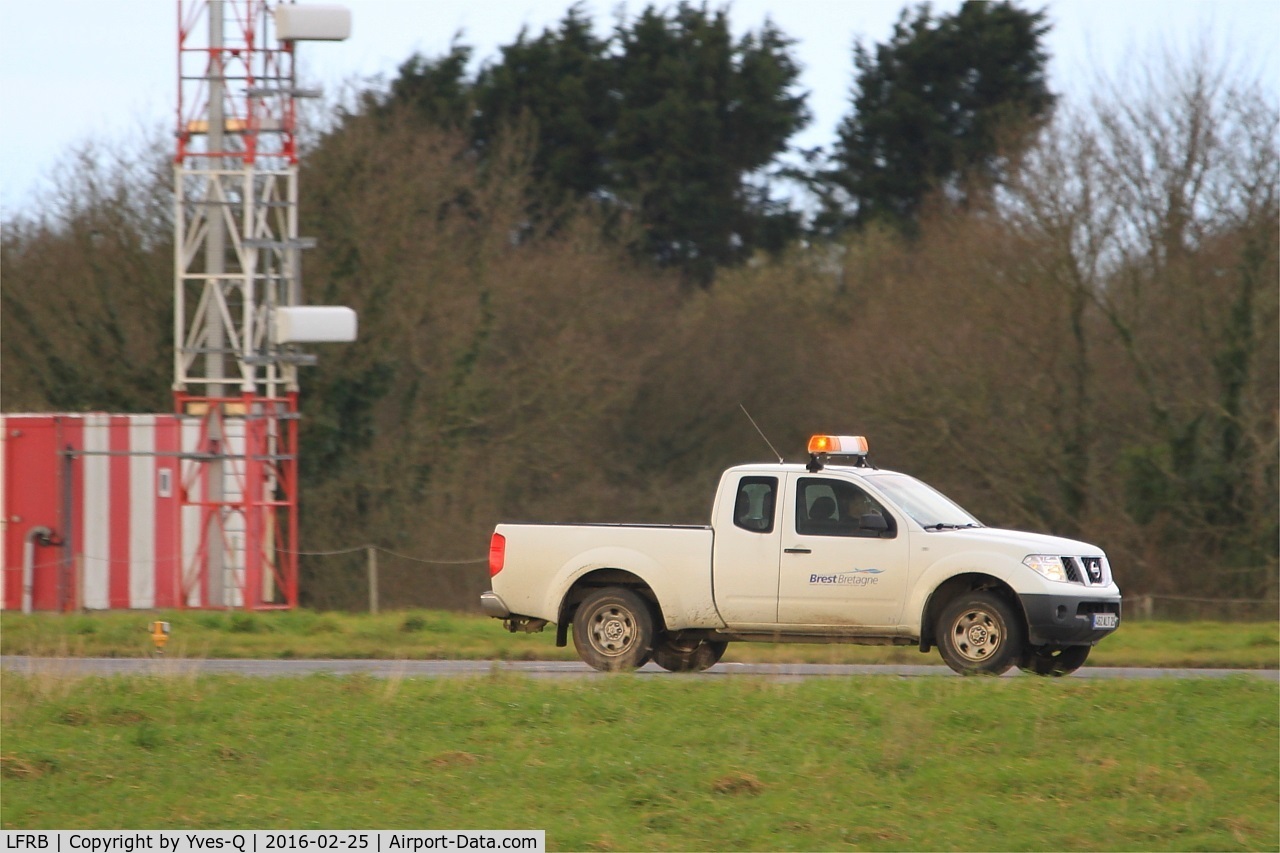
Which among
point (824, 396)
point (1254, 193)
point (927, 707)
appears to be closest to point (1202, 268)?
point (1254, 193)

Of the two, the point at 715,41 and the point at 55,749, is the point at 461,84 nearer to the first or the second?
the point at 715,41

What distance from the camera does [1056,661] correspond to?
13.8 m

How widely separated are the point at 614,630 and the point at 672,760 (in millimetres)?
4330

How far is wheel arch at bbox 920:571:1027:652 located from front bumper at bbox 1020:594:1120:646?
293mm

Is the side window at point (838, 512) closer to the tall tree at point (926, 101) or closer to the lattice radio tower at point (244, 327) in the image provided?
the lattice radio tower at point (244, 327)

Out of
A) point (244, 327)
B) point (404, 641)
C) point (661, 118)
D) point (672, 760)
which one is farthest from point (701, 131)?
point (672, 760)

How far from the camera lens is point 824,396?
141 feet

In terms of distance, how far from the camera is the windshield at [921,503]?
1348 centimetres

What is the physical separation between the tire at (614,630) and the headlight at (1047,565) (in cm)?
322

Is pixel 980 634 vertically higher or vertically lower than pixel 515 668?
higher

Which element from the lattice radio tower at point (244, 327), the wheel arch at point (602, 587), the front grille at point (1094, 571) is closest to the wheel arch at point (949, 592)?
the front grille at point (1094, 571)

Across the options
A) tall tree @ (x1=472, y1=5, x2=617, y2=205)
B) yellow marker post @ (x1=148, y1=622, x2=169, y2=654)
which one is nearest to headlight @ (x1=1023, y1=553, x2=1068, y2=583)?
yellow marker post @ (x1=148, y1=622, x2=169, y2=654)

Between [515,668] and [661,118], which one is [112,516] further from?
[661,118]

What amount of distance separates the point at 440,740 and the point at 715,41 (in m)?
48.0
